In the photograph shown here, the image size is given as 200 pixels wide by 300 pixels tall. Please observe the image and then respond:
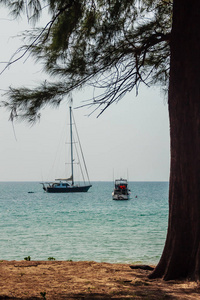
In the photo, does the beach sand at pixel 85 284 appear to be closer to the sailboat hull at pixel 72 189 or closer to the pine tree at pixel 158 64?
the pine tree at pixel 158 64

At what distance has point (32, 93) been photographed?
6.70 metres

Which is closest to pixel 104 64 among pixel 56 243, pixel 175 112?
pixel 175 112

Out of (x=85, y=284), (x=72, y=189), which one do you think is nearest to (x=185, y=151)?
(x=85, y=284)

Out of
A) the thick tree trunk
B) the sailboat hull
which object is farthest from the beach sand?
the sailboat hull

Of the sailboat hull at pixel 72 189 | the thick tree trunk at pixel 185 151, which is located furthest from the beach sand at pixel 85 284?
the sailboat hull at pixel 72 189

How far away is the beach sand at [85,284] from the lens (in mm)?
4863

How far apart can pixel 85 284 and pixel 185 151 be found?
223 cm

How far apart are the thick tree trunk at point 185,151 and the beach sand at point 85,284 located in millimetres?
310

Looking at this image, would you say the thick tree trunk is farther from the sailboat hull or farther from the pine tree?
the sailboat hull

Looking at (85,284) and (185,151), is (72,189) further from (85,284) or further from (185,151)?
(185,151)

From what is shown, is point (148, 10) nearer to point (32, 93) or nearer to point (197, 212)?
point (32, 93)

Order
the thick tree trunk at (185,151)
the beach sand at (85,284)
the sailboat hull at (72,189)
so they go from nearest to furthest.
Answer: the beach sand at (85,284) < the thick tree trunk at (185,151) < the sailboat hull at (72,189)

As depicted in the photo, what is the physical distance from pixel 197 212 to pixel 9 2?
408cm

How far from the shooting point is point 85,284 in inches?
215
